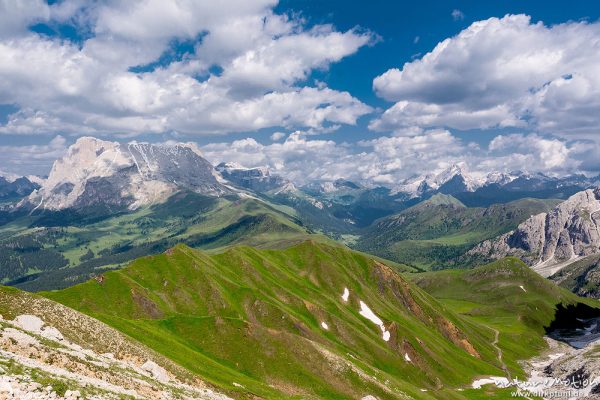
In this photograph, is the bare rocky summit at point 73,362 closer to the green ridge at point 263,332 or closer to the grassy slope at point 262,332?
the green ridge at point 263,332

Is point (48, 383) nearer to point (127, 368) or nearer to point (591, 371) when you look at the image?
point (127, 368)

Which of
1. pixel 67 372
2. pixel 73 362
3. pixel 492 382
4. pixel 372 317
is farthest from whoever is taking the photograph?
pixel 372 317

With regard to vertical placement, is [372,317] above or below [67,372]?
below

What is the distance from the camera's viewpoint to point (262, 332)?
4341 inches

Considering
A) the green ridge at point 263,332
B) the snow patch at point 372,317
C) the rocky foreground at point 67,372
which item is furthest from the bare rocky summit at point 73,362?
the snow patch at point 372,317

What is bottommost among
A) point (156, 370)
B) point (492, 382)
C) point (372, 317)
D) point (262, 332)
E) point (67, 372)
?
point (492, 382)

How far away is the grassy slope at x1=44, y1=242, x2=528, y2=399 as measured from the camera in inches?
3875

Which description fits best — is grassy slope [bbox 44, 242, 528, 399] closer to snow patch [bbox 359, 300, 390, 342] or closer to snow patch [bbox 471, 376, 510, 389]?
snow patch [bbox 359, 300, 390, 342]

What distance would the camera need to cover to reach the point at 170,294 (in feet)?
495

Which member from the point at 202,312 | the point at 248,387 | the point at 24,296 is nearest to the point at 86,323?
the point at 24,296

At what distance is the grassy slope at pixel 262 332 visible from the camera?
323 ft

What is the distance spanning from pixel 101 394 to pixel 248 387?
158ft

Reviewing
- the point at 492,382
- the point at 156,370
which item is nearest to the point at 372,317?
the point at 492,382

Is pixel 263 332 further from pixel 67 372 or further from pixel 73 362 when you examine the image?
pixel 67 372
